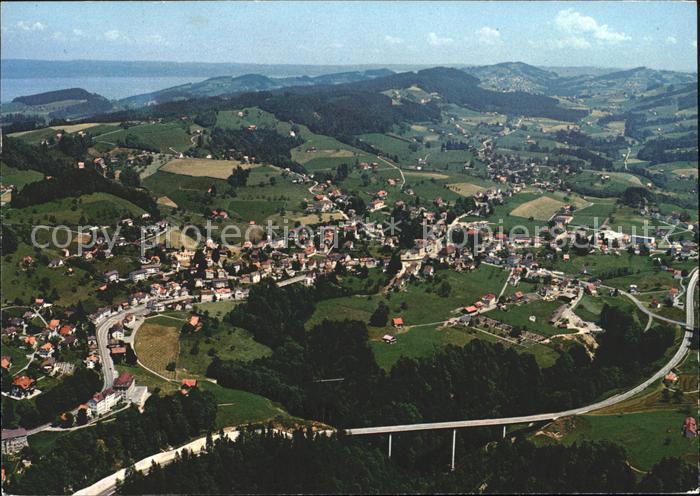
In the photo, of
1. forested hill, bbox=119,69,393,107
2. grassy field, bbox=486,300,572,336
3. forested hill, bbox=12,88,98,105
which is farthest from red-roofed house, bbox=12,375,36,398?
forested hill, bbox=119,69,393,107

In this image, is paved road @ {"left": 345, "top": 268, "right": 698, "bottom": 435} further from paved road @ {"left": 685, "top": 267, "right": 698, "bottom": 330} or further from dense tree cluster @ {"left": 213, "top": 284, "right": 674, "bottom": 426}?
paved road @ {"left": 685, "top": 267, "right": 698, "bottom": 330}

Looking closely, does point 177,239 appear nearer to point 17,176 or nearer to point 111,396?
point 17,176

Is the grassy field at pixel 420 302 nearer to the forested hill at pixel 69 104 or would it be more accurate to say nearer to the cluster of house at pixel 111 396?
the cluster of house at pixel 111 396

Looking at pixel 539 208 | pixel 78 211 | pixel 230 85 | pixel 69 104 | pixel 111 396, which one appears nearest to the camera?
pixel 111 396

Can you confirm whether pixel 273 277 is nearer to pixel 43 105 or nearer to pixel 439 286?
pixel 439 286

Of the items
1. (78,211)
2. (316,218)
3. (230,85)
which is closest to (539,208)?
(316,218)

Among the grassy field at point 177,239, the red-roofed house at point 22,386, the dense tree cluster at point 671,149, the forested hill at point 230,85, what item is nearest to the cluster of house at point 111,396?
the red-roofed house at point 22,386
